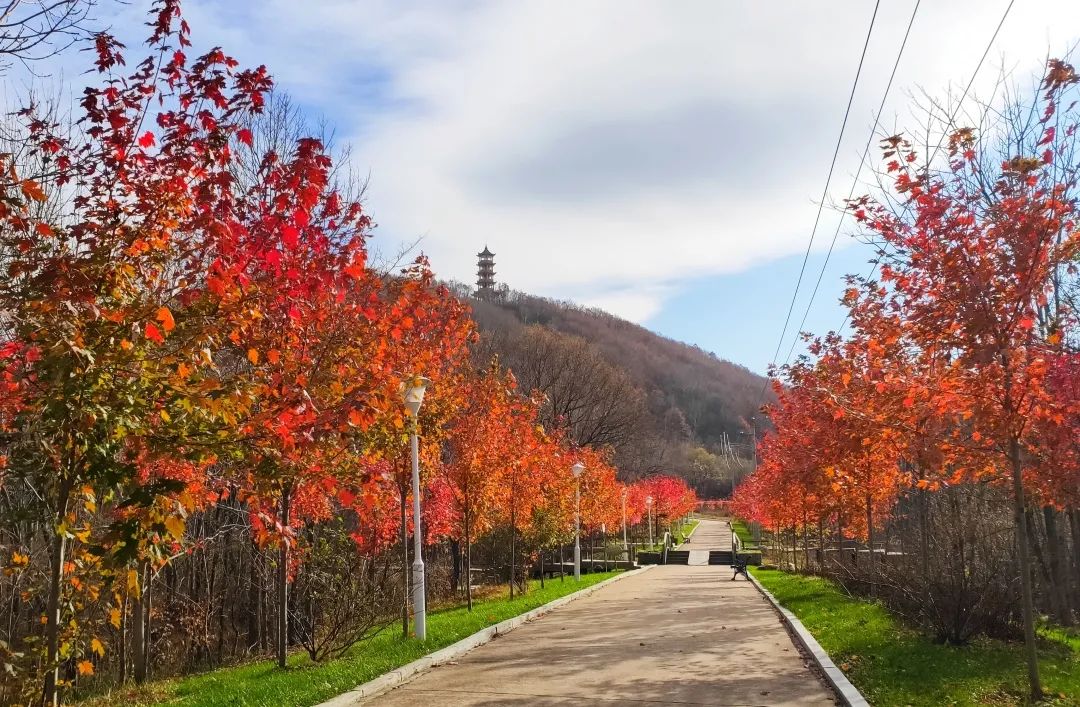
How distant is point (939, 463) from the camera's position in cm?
830

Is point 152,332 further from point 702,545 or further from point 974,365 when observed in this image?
point 702,545

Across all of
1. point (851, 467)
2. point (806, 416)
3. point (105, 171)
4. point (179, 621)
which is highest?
point (105, 171)

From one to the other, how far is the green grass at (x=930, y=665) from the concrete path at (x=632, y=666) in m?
0.57

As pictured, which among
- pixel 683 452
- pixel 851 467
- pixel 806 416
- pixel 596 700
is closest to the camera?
pixel 596 700

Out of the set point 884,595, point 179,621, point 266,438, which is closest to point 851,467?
point 884,595

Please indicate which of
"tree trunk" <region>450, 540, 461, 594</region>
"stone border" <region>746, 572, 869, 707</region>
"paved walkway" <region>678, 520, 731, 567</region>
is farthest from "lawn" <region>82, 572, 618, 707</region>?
"paved walkway" <region>678, 520, 731, 567</region>

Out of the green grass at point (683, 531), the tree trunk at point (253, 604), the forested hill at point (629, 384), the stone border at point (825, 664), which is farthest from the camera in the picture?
the green grass at point (683, 531)

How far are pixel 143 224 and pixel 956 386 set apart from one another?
7508 mm

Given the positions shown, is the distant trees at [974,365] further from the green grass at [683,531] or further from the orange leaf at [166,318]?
the green grass at [683,531]

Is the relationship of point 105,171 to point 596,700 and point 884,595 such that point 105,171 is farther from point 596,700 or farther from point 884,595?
point 884,595

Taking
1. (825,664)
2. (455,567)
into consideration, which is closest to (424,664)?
(825,664)

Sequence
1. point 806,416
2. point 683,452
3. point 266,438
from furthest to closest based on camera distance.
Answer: point 683,452 < point 806,416 < point 266,438

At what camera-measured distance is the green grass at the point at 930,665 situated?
7445 millimetres

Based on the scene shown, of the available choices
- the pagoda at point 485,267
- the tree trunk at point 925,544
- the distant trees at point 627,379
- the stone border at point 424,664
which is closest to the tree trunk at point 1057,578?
the tree trunk at point 925,544
